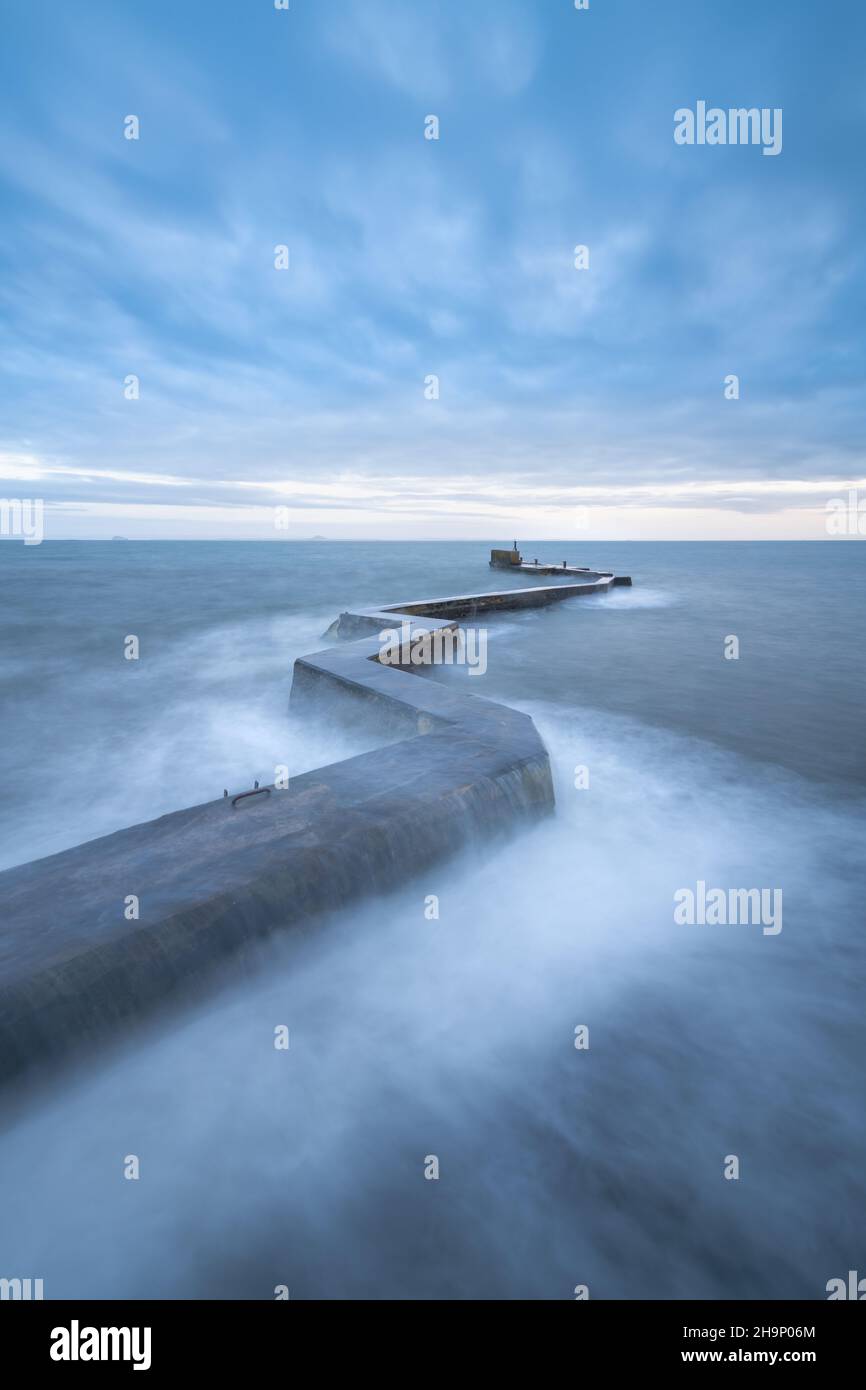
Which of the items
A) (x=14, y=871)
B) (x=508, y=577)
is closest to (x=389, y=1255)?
(x=14, y=871)

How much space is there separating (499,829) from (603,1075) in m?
2.41

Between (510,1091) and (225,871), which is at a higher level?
(225,871)

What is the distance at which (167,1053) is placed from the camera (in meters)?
3.50

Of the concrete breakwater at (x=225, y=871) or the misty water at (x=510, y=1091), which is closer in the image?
the misty water at (x=510, y=1091)

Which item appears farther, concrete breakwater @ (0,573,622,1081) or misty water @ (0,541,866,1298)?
concrete breakwater @ (0,573,622,1081)

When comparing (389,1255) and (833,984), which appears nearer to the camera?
(389,1255)

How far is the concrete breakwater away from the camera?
3.21m

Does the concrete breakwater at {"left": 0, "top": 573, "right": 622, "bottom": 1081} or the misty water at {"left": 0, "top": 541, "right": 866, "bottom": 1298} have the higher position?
the concrete breakwater at {"left": 0, "top": 573, "right": 622, "bottom": 1081}

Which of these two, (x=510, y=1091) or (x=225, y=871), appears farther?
(x=225, y=871)

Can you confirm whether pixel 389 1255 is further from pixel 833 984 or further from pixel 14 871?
pixel 833 984

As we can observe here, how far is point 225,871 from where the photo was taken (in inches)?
160

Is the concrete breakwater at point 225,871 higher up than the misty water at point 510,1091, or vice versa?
the concrete breakwater at point 225,871

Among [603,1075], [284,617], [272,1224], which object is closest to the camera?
[272,1224]

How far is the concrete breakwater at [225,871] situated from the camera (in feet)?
10.5
